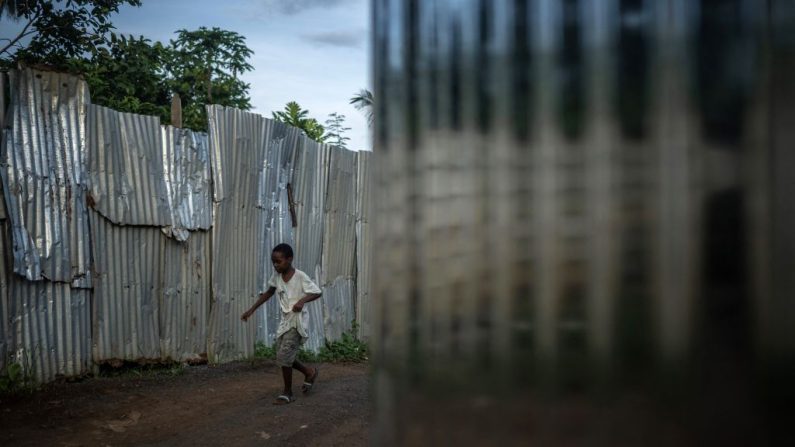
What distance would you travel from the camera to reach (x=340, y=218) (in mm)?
10570

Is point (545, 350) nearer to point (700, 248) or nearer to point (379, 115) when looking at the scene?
point (700, 248)

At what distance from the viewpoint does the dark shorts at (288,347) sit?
6902mm

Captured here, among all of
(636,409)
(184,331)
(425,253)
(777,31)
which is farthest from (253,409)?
(777,31)

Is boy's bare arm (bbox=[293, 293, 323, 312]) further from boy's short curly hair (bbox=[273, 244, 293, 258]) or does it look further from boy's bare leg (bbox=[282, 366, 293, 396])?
boy's bare leg (bbox=[282, 366, 293, 396])

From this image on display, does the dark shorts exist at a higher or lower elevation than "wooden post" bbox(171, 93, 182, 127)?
lower

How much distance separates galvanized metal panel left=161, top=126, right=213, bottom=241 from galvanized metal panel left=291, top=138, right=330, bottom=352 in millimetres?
1677

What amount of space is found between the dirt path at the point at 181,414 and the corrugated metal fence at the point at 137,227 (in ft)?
1.25

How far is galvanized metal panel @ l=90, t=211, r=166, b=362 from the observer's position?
6.77m

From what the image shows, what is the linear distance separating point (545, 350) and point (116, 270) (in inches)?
229

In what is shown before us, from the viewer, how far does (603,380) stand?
70.3 inches

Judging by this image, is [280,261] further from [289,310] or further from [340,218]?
[340,218]

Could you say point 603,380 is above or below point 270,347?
above

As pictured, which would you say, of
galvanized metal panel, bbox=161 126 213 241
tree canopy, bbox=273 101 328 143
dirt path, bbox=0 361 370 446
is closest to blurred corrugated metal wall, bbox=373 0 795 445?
dirt path, bbox=0 361 370 446

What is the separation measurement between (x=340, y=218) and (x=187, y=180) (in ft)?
10.4
